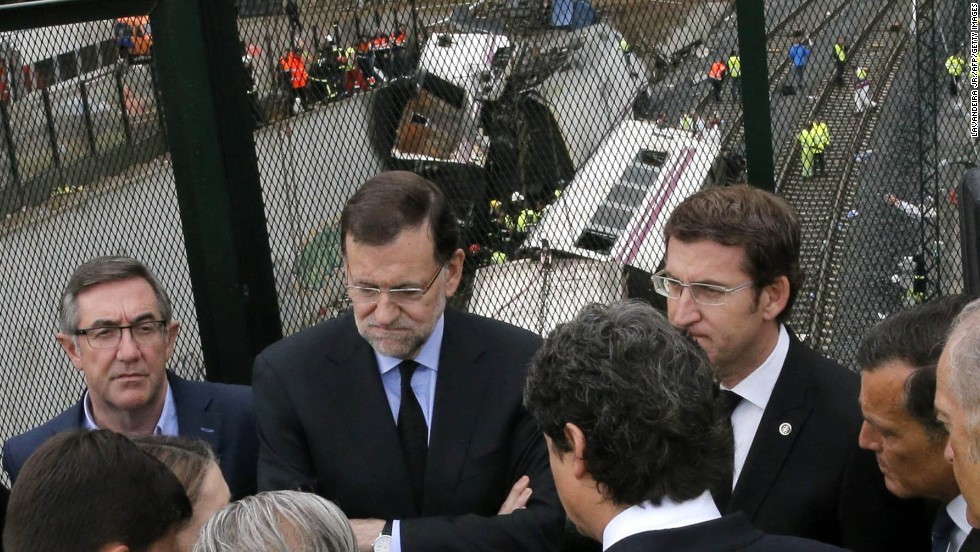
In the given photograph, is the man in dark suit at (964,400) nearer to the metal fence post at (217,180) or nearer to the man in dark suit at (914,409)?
the man in dark suit at (914,409)

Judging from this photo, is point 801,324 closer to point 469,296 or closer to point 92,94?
point 469,296

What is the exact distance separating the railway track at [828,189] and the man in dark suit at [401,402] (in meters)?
1.19

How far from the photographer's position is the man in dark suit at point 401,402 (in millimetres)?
3418

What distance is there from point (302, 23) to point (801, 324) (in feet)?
6.73

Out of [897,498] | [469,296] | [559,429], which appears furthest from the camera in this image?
[469,296]

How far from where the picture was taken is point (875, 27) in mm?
3980

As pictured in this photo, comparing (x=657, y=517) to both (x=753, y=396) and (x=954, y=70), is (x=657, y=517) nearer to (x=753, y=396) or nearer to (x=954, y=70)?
(x=753, y=396)

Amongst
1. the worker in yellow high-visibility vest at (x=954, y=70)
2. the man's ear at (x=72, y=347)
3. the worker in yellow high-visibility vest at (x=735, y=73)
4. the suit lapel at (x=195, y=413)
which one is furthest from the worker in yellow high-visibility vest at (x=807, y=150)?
the man's ear at (x=72, y=347)

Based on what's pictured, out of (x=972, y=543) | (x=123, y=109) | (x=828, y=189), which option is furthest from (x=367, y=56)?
(x=972, y=543)

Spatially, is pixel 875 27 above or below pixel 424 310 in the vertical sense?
above

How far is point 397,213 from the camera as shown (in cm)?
343

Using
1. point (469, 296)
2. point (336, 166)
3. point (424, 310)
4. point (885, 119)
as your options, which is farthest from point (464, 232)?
point (885, 119)

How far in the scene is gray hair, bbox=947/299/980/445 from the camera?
2347 millimetres

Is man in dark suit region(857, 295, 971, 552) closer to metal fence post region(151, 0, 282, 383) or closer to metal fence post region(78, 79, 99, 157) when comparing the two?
metal fence post region(151, 0, 282, 383)
